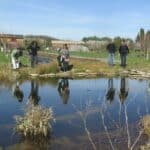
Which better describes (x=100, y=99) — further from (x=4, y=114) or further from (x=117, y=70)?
(x=117, y=70)

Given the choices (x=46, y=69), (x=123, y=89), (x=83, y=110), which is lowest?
(x=123, y=89)

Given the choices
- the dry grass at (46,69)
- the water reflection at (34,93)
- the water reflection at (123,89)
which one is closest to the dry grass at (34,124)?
the water reflection at (34,93)

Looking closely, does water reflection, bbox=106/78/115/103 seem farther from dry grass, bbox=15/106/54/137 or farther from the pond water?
dry grass, bbox=15/106/54/137

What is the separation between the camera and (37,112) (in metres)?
12.5

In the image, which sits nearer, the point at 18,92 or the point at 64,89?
the point at 18,92

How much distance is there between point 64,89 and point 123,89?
2.88 meters

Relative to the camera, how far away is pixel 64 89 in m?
23.0

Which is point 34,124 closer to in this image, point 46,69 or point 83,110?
point 83,110

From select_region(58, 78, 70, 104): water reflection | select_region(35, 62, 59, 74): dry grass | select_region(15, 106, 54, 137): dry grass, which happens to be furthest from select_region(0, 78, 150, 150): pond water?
select_region(35, 62, 59, 74): dry grass

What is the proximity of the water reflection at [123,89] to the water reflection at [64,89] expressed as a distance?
2298 millimetres

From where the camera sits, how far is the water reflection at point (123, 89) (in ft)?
65.2

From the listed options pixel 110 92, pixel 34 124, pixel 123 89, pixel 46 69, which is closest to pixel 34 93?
pixel 110 92

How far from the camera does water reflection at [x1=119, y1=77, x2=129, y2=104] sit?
782 inches

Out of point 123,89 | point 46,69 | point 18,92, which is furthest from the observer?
point 46,69
